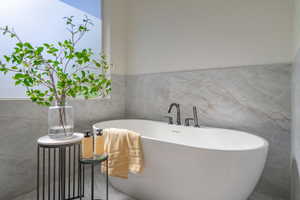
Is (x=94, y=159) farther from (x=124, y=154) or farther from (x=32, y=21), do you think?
(x=32, y=21)

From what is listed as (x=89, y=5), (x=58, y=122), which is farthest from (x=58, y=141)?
(x=89, y=5)

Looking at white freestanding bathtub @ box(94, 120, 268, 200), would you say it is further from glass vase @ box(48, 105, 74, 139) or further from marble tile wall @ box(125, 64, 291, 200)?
glass vase @ box(48, 105, 74, 139)

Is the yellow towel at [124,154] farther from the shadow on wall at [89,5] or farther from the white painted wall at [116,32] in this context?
the shadow on wall at [89,5]

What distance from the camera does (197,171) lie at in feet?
4.00

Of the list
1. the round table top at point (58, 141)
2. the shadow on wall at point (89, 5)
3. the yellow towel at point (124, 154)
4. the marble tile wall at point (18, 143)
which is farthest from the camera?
the shadow on wall at point (89, 5)

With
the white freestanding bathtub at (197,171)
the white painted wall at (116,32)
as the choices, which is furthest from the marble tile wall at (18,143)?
the white painted wall at (116,32)

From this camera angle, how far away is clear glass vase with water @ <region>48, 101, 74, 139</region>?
1222mm

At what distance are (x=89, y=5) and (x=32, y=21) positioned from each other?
0.88 metres

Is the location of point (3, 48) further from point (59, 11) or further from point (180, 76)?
point (180, 76)

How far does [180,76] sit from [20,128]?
191cm

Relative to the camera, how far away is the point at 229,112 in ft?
6.37

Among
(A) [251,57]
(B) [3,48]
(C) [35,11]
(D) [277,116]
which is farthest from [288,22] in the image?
(B) [3,48]

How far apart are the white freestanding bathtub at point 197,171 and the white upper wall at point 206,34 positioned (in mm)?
921

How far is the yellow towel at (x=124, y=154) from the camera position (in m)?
1.41
